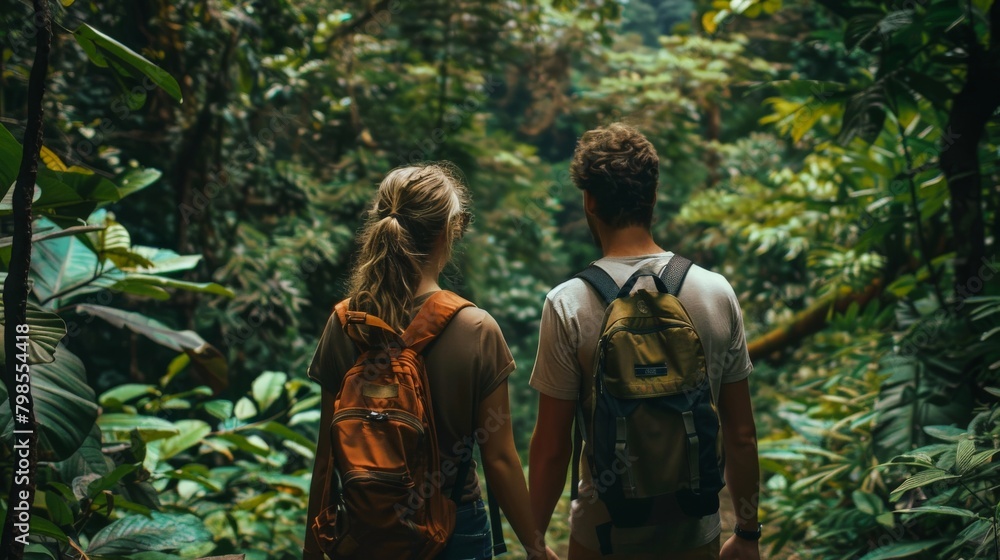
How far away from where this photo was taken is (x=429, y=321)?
70.0 inches

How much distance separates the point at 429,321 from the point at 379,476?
37 cm

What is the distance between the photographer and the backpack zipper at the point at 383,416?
1.67m

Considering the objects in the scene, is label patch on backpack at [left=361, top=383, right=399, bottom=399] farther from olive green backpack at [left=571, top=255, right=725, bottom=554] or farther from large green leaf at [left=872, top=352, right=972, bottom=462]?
large green leaf at [left=872, top=352, right=972, bottom=462]

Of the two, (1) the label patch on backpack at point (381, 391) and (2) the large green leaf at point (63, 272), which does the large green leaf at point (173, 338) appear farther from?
(1) the label patch on backpack at point (381, 391)

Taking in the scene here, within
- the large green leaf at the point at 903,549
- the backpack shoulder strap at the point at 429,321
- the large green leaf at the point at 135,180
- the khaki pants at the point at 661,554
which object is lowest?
the large green leaf at the point at 903,549

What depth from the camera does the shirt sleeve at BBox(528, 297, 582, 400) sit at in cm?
191

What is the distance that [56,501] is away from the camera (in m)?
1.80

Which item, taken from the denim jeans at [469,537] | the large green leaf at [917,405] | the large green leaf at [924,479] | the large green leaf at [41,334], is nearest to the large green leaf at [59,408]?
the large green leaf at [41,334]

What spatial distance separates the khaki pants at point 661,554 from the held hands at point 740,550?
0.12 metres

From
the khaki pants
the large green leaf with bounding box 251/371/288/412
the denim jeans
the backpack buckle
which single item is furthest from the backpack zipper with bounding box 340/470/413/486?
the large green leaf with bounding box 251/371/288/412

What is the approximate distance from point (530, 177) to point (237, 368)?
5.18 m

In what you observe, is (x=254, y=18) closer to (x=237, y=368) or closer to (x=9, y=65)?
(x=9, y=65)

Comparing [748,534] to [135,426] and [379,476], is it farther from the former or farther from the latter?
[135,426]

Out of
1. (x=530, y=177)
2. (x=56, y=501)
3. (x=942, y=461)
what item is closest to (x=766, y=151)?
(x=530, y=177)
